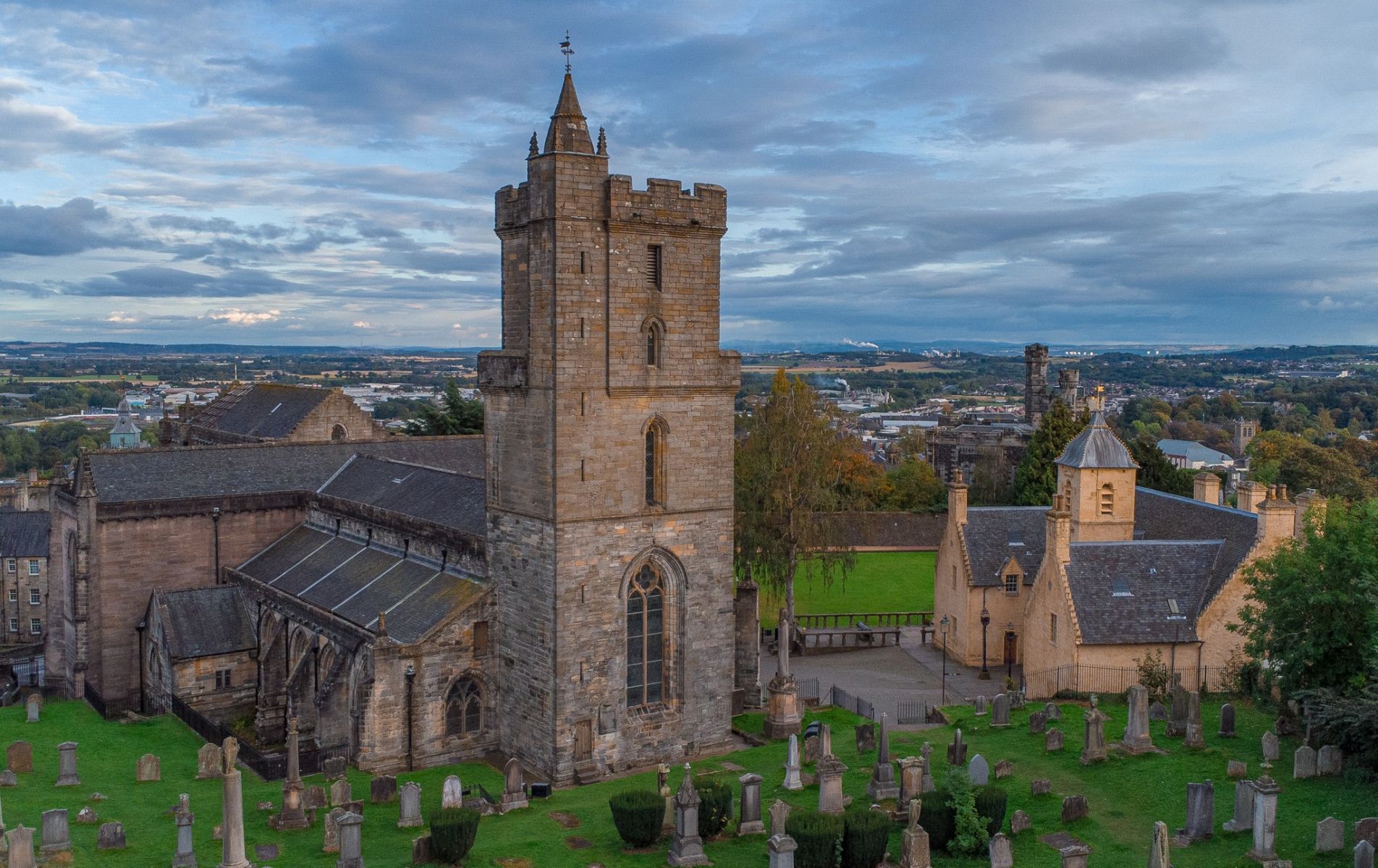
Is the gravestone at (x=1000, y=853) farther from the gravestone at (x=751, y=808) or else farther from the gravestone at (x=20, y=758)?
the gravestone at (x=20, y=758)

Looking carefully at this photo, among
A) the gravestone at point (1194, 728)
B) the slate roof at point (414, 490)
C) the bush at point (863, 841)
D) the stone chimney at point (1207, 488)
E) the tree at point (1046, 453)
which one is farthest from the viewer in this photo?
the tree at point (1046, 453)

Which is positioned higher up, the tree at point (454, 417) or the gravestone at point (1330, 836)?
the tree at point (454, 417)

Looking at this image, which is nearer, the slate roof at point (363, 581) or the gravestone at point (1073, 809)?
the gravestone at point (1073, 809)

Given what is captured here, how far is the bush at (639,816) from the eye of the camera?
22.9 meters

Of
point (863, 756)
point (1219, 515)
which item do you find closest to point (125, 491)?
point (863, 756)

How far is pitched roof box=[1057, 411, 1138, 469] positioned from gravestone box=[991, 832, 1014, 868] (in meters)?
22.7

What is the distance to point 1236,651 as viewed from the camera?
35188 mm

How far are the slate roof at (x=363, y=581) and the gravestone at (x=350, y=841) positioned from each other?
757 cm

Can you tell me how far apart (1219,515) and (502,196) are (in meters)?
27.2

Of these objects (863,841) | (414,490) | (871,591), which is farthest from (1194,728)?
(871,591)

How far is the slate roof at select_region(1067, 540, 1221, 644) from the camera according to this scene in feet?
116

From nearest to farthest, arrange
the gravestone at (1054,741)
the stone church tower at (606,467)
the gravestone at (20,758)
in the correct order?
the stone church tower at (606,467) → the gravestone at (1054,741) → the gravestone at (20,758)

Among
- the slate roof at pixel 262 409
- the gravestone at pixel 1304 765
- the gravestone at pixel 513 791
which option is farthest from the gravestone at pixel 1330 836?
Answer: the slate roof at pixel 262 409

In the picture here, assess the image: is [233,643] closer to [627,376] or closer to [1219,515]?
[627,376]
